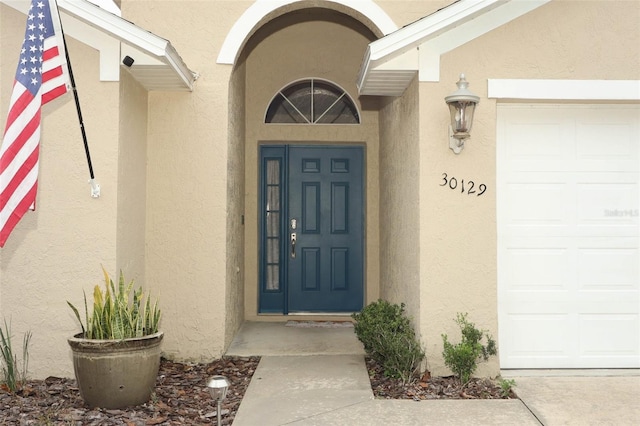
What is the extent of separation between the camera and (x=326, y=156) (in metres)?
7.74

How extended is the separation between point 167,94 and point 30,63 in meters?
1.69

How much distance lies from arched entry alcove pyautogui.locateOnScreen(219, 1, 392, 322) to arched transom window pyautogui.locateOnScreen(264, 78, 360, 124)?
0.09 meters

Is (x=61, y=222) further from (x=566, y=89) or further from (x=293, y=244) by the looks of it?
(x=566, y=89)

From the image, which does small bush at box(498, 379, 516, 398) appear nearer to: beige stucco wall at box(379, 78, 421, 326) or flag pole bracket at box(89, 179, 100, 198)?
beige stucco wall at box(379, 78, 421, 326)

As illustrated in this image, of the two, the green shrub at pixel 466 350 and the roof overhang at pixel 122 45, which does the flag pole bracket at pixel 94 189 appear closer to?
the roof overhang at pixel 122 45

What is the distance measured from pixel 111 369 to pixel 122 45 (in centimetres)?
276

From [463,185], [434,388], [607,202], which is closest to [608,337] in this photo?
[607,202]

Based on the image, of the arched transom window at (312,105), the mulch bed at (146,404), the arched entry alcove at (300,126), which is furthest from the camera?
the arched transom window at (312,105)

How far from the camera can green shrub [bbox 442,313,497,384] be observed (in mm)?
4648

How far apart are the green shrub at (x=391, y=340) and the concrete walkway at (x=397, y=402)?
0.81 ft

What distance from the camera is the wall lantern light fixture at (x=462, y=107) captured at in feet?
15.3

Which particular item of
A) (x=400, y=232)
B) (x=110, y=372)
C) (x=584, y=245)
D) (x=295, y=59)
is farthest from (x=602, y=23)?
(x=110, y=372)

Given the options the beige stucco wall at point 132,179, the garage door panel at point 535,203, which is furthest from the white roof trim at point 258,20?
the garage door panel at point 535,203

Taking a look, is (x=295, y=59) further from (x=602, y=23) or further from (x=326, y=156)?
(x=602, y=23)
